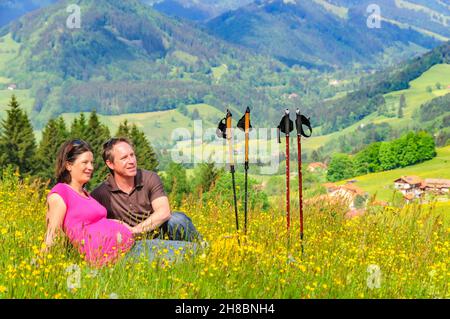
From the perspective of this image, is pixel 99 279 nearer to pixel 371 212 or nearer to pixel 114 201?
pixel 114 201

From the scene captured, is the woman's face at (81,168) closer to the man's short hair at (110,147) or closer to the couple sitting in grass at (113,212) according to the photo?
the couple sitting in grass at (113,212)

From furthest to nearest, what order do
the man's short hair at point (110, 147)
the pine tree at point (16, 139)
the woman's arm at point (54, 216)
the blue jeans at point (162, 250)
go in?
the pine tree at point (16, 139) < the man's short hair at point (110, 147) < the woman's arm at point (54, 216) < the blue jeans at point (162, 250)

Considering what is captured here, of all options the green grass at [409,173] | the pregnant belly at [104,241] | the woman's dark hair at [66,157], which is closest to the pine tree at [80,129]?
the woman's dark hair at [66,157]

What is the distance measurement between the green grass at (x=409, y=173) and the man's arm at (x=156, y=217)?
16109cm

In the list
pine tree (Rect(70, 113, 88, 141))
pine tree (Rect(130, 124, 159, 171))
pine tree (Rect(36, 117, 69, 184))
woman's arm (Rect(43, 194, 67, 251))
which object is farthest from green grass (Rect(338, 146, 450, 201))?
woman's arm (Rect(43, 194, 67, 251))

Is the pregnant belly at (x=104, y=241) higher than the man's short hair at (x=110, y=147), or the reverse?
the man's short hair at (x=110, y=147)

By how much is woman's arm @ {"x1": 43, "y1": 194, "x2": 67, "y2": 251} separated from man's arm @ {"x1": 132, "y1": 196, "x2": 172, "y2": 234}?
0.89m

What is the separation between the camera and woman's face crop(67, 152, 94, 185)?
6.67 m

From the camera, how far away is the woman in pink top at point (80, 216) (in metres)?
6.26

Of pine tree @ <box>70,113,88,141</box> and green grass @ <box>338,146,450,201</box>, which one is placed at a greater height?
pine tree @ <box>70,113,88,141</box>

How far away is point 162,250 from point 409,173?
602ft

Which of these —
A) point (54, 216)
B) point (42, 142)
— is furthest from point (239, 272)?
point (42, 142)

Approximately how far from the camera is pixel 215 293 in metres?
5.09

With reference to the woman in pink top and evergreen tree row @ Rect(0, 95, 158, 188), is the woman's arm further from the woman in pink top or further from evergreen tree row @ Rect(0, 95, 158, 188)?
evergreen tree row @ Rect(0, 95, 158, 188)
